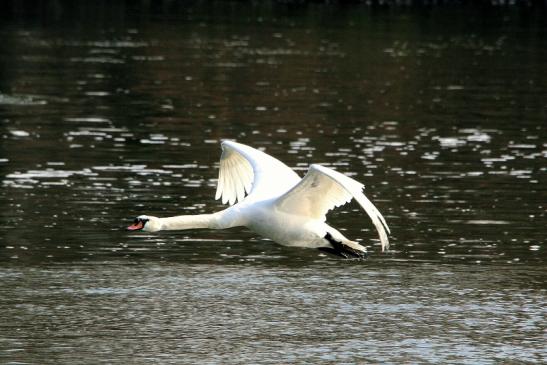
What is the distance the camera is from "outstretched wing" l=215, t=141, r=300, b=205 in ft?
59.6

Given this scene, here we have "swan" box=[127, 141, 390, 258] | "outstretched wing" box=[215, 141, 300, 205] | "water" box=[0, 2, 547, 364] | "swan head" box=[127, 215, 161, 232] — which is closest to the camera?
"swan head" box=[127, 215, 161, 232]

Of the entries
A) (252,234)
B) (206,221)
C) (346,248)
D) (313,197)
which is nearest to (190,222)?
(206,221)

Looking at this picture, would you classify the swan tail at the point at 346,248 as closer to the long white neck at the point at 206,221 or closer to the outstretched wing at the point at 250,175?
the long white neck at the point at 206,221

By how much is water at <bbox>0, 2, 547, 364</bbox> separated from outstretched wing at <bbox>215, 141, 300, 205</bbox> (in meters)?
1.20

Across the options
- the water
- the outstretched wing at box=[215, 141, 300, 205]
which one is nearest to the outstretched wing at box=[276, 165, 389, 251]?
the outstretched wing at box=[215, 141, 300, 205]

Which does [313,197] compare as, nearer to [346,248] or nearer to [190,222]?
[346,248]

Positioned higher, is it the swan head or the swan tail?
the swan head

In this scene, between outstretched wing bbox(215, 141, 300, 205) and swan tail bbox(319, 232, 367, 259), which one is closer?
swan tail bbox(319, 232, 367, 259)

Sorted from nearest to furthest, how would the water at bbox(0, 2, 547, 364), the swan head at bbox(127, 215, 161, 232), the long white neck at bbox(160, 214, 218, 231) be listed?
the swan head at bbox(127, 215, 161, 232), the long white neck at bbox(160, 214, 218, 231), the water at bbox(0, 2, 547, 364)

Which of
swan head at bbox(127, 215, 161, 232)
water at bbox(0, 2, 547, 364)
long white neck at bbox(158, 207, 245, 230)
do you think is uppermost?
swan head at bbox(127, 215, 161, 232)

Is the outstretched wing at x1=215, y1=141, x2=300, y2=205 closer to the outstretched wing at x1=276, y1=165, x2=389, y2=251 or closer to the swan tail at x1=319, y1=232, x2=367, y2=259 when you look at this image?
the outstretched wing at x1=276, y1=165, x2=389, y2=251

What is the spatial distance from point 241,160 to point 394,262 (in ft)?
9.96

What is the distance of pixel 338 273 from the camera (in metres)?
20.5

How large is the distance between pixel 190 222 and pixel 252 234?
269 inches
